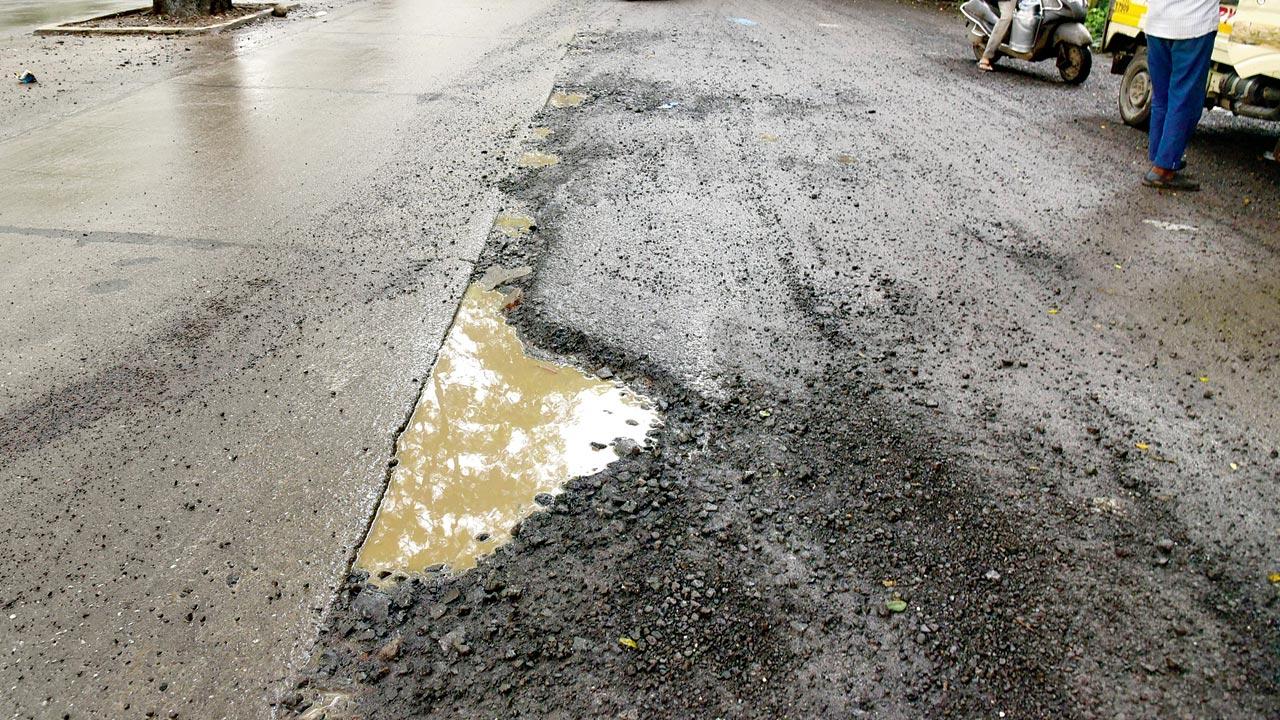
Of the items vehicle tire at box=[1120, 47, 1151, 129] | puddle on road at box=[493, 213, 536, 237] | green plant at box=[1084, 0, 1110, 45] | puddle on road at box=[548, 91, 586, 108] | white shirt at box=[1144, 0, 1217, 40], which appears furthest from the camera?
green plant at box=[1084, 0, 1110, 45]

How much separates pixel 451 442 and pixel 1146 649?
256 centimetres

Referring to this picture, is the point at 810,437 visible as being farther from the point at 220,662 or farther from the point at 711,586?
the point at 220,662

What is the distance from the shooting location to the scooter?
10.1m

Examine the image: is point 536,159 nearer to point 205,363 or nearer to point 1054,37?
point 205,363

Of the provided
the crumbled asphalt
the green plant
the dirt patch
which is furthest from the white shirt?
the dirt patch

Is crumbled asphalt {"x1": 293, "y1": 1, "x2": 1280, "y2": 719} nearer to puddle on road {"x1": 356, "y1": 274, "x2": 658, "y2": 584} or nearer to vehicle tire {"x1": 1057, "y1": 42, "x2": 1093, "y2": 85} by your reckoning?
puddle on road {"x1": 356, "y1": 274, "x2": 658, "y2": 584}

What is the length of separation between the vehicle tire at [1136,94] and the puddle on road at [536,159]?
5540mm

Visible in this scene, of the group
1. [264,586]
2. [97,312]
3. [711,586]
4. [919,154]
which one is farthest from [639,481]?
[919,154]

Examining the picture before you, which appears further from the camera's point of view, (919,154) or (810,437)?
(919,154)

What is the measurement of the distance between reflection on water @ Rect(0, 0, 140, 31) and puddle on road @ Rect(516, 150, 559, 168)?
10.8 meters

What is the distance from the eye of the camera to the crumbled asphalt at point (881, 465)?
252 centimetres

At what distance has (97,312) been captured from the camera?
468cm

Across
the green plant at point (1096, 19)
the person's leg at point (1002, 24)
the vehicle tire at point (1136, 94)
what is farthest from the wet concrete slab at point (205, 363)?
the green plant at point (1096, 19)

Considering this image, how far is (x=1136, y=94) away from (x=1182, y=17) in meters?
2.07
